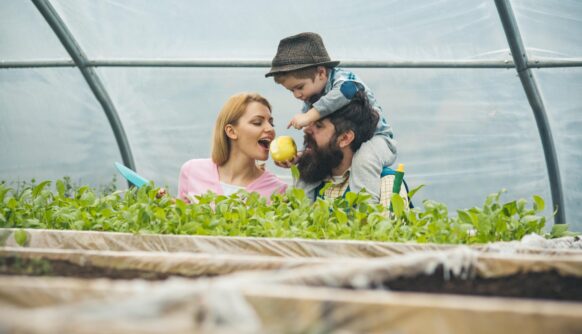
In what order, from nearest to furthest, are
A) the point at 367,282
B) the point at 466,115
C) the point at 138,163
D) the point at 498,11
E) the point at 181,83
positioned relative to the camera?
the point at 367,282 → the point at 498,11 → the point at 466,115 → the point at 181,83 → the point at 138,163

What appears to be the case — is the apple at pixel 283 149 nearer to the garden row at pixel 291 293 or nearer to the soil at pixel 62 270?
the garden row at pixel 291 293

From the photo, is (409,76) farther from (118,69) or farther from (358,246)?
(358,246)

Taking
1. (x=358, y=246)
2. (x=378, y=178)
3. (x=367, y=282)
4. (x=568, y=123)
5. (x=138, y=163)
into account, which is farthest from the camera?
(x=138, y=163)

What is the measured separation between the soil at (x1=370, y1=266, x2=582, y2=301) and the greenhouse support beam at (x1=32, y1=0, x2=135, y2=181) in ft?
16.4

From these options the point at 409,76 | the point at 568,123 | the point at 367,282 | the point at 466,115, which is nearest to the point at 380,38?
the point at 409,76

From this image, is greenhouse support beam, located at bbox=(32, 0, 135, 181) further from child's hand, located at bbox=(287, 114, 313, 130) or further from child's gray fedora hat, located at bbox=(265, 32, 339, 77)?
child's hand, located at bbox=(287, 114, 313, 130)

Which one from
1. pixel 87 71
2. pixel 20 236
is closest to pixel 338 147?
pixel 20 236

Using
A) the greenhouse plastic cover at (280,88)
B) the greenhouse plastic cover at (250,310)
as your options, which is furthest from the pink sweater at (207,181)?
the greenhouse plastic cover at (250,310)

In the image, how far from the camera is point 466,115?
18.6ft

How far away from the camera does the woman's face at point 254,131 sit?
4219 millimetres

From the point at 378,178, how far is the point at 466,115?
214 centimetres

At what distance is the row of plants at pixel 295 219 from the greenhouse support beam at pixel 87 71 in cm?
314

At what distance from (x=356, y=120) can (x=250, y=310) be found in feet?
9.20

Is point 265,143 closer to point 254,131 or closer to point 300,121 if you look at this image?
point 254,131
